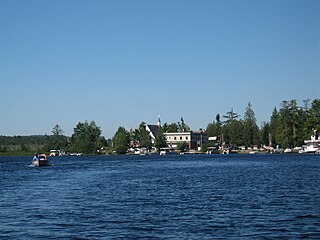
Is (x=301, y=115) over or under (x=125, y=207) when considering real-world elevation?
over

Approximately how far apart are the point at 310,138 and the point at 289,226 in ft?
506

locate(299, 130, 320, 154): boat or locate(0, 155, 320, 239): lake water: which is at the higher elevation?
locate(299, 130, 320, 154): boat

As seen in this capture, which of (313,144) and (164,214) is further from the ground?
(313,144)

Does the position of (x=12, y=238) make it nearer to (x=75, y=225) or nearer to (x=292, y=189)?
(x=75, y=225)

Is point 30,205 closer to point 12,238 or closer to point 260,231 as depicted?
point 12,238

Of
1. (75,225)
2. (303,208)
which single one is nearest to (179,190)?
(303,208)

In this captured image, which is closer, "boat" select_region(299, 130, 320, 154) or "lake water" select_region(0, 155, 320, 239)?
"lake water" select_region(0, 155, 320, 239)

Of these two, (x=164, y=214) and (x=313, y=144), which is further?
(x=313, y=144)

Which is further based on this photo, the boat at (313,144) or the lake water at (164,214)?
the boat at (313,144)

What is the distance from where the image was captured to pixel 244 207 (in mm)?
32938

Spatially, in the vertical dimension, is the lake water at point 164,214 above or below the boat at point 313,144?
below

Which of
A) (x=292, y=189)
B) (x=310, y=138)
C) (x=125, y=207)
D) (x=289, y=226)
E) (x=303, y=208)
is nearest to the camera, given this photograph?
(x=289, y=226)

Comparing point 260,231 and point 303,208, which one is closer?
point 260,231

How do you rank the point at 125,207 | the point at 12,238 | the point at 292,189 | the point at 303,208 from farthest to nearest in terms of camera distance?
the point at 292,189 < the point at 125,207 < the point at 303,208 < the point at 12,238
